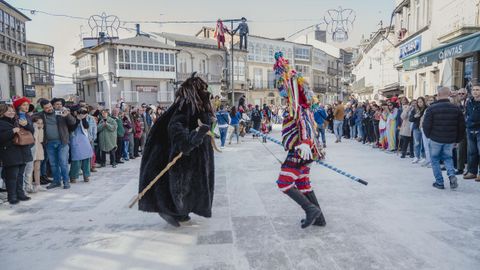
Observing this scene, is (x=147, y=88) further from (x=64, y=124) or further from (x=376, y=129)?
(x=64, y=124)

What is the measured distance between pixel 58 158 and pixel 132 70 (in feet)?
100

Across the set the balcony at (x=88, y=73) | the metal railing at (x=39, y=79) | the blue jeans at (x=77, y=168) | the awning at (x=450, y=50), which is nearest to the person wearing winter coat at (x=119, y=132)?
the blue jeans at (x=77, y=168)

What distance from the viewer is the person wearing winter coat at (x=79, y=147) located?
6.98 m

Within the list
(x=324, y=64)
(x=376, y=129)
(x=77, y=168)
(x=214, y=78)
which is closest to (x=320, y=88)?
(x=324, y=64)

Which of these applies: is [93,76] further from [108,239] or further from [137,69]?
[108,239]

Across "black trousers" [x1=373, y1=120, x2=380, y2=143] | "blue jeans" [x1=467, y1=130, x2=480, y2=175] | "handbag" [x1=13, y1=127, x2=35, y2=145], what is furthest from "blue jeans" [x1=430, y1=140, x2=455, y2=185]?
"handbag" [x1=13, y1=127, x2=35, y2=145]

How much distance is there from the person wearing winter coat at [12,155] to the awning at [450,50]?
9.18 metres

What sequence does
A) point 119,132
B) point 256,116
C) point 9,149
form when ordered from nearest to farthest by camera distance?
1. point 9,149
2. point 119,132
3. point 256,116

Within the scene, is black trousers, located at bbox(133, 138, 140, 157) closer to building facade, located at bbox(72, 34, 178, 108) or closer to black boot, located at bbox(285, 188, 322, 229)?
black boot, located at bbox(285, 188, 322, 229)

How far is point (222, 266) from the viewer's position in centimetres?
316

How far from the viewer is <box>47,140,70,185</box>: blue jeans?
21.7 feet

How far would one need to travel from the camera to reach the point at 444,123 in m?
6.09

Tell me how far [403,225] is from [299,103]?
1805 millimetres

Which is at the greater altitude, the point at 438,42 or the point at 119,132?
the point at 438,42
